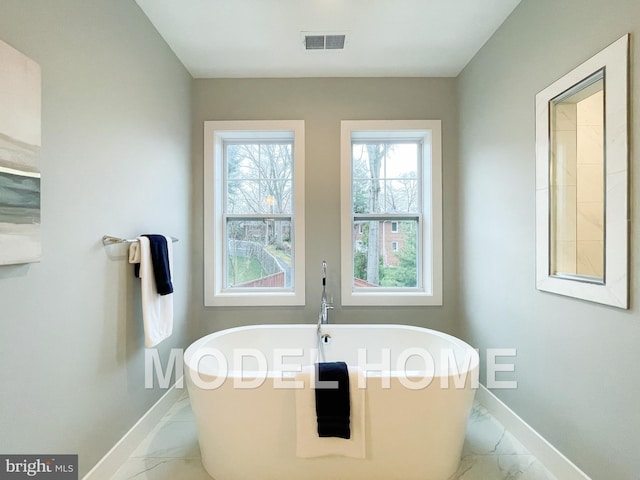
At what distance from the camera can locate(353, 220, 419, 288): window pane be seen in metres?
2.83

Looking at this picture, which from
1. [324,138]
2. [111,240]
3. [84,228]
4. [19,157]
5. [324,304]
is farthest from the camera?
[324,138]

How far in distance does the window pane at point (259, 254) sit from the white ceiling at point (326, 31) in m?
1.32

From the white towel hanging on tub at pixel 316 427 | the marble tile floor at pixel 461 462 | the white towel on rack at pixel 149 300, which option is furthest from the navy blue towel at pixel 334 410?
the white towel on rack at pixel 149 300

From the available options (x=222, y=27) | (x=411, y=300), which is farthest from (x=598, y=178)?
(x=222, y=27)

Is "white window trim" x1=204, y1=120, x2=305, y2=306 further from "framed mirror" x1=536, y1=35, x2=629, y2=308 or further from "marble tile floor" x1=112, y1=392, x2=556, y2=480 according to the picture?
"framed mirror" x1=536, y1=35, x2=629, y2=308

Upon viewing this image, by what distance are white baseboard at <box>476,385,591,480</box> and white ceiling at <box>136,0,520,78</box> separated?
2556 mm

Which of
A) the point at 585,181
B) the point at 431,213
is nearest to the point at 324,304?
the point at 431,213

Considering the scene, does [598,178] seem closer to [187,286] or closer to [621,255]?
[621,255]

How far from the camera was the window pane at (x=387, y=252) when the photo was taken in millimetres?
2832

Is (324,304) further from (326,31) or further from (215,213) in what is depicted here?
(326,31)

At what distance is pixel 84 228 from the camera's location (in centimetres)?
147

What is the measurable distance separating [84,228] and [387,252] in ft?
7.30

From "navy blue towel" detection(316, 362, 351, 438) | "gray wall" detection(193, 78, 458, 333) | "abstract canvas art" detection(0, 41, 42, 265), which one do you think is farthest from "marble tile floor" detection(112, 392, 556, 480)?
"abstract canvas art" detection(0, 41, 42, 265)

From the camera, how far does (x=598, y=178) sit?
4.62ft
